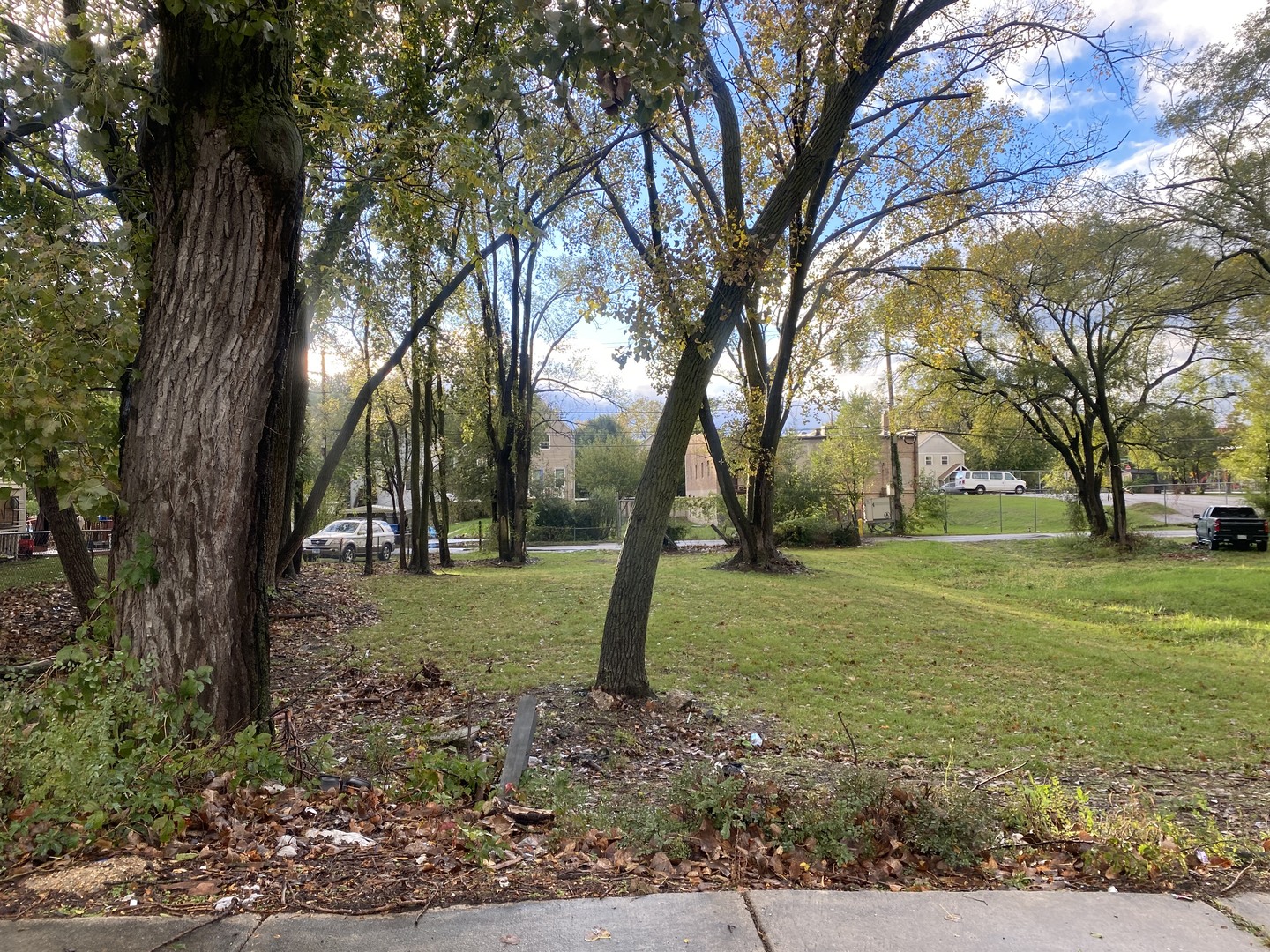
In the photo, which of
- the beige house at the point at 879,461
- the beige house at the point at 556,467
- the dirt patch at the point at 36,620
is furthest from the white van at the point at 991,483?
the dirt patch at the point at 36,620

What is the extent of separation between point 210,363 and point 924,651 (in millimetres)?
9262

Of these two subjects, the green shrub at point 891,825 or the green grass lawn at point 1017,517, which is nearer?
the green shrub at point 891,825

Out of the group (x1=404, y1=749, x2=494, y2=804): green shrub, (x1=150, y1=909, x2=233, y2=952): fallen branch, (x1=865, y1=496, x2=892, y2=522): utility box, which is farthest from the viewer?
(x1=865, y1=496, x2=892, y2=522): utility box

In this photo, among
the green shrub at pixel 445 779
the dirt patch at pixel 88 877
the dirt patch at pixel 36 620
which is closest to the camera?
the dirt patch at pixel 88 877

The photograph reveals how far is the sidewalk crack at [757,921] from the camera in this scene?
216 cm

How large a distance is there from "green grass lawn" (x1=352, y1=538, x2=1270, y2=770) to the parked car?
938 centimetres

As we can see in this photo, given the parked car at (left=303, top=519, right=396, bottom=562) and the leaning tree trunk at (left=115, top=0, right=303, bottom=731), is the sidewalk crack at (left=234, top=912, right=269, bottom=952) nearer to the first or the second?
the leaning tree trunk at (left=115, top=0, right=303, bottom=731)

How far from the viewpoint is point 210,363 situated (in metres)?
3.53

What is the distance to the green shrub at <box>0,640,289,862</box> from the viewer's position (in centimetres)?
265

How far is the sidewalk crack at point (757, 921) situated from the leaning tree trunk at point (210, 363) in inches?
99.3

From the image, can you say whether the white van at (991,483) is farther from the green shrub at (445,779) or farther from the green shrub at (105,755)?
the green shrub at (105,755)

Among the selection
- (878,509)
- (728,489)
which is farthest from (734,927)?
(878,509)

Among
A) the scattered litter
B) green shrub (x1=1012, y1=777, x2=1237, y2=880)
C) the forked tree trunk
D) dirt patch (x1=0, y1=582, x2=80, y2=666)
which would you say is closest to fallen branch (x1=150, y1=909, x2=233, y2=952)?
the scattered litter

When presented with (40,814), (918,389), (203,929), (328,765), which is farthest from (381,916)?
(918,389)
